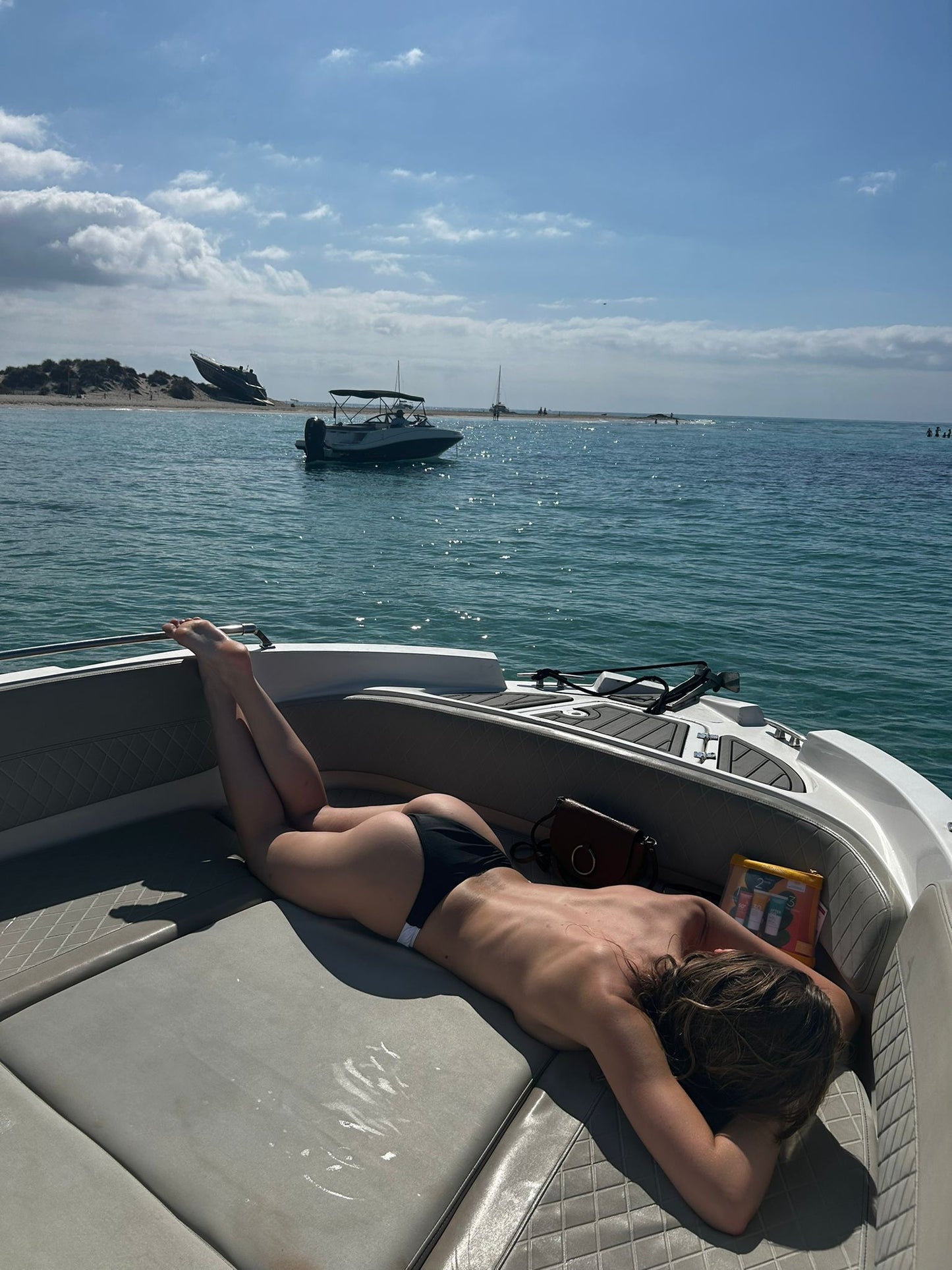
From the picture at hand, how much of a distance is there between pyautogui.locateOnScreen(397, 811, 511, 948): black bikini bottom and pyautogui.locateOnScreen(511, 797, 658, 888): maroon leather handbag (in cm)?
48

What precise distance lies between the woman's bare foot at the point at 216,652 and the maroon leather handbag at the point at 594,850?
1245 mm

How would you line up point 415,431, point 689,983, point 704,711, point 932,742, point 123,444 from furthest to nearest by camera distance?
1. point 123,444
2. point 415,431
3. point 932,742
4. point 704,711
5. point 689,983

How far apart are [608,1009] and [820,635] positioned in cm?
1063

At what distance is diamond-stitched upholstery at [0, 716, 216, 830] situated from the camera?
2.78 m

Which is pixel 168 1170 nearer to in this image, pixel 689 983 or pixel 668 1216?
pixel 668 1216

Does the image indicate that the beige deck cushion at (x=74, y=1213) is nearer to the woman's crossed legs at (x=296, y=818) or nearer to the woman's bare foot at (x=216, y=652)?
the woman's crossed legs at (x=296, y=818)

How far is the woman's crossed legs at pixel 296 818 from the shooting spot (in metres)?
2.36

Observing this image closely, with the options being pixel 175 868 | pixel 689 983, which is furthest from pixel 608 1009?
pixel 175 868

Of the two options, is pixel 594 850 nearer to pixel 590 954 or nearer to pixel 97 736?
pixel 590 954

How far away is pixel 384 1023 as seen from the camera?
2086 millimetres

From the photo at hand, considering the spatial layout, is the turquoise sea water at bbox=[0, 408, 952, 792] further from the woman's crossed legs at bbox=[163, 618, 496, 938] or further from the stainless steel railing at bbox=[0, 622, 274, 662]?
the stainless steel railing at bbox=[0, 622, 274, 662]

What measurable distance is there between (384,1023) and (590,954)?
1.93 ft

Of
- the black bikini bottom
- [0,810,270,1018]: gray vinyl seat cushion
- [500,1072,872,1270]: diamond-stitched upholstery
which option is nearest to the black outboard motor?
[0,810,270,1018]: gray vinyl seat cushion

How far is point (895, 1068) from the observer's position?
1853 millimetres
